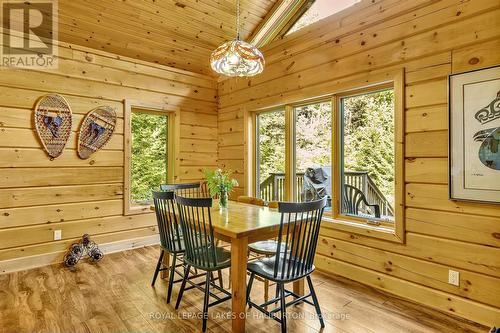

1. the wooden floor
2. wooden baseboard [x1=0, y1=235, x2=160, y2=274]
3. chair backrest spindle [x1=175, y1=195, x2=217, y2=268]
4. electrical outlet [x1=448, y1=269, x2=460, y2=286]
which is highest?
chair backrest spindle [x1=175, y1=195, x2=217, y2=268]

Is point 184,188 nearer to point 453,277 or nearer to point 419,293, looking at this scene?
point 419,293

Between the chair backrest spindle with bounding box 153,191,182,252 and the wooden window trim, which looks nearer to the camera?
the chair backrest spindle with bounding box 153,191,182,252

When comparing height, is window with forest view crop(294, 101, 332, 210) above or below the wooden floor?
above

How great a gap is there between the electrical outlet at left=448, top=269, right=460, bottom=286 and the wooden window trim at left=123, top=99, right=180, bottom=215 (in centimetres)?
376

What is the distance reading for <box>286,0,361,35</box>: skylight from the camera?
316 cm

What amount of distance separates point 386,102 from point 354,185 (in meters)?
0.95

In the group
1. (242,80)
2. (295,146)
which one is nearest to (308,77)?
(295,146)

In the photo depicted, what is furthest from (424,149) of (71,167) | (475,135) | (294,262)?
(71,167)

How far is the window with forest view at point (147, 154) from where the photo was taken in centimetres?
432

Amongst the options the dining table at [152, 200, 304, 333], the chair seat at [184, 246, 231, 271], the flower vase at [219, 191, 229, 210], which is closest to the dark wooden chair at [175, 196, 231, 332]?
the chair seat at [184, 246, 231, 271]

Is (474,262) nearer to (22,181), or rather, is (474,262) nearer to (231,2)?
(231,2)

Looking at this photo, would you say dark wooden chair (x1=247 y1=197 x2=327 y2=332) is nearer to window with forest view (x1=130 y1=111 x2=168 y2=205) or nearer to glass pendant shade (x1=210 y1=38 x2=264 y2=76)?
glass pendant shade (x1=210 y1=38 x2=264 y2=76)

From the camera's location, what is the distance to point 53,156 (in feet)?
11.4

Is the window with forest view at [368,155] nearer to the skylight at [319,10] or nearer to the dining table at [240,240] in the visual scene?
the skylight at [319,10]
